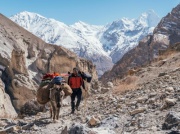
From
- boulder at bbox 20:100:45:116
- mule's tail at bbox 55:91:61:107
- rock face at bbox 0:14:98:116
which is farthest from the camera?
rock face at bbox 0:14:98:116

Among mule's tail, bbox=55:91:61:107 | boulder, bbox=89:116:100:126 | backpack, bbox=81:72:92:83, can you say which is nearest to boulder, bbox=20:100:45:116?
backpack, bbox=81:72:92:83

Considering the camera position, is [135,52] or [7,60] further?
[135,52]

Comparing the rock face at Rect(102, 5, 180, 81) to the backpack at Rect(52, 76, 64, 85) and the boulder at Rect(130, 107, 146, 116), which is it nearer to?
the backpack at Rect(52, 76, 64, 85)

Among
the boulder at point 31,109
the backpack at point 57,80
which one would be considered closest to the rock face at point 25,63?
the boulder at point 31,109

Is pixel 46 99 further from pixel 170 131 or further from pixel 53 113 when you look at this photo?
pixel 170 131

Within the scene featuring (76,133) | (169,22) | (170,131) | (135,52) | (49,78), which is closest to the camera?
(170,131)

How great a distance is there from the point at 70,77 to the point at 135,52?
166297 mm

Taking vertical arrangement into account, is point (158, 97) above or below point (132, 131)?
above

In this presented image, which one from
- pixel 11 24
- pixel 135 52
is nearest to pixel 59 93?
pixel 11 24

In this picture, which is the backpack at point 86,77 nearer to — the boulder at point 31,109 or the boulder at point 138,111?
the boulder at point 138,111

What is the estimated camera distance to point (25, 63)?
53375mm

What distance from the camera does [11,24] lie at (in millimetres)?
82250

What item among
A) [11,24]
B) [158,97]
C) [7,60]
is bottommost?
[158,97]

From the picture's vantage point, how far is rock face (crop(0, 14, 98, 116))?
46.3 m
